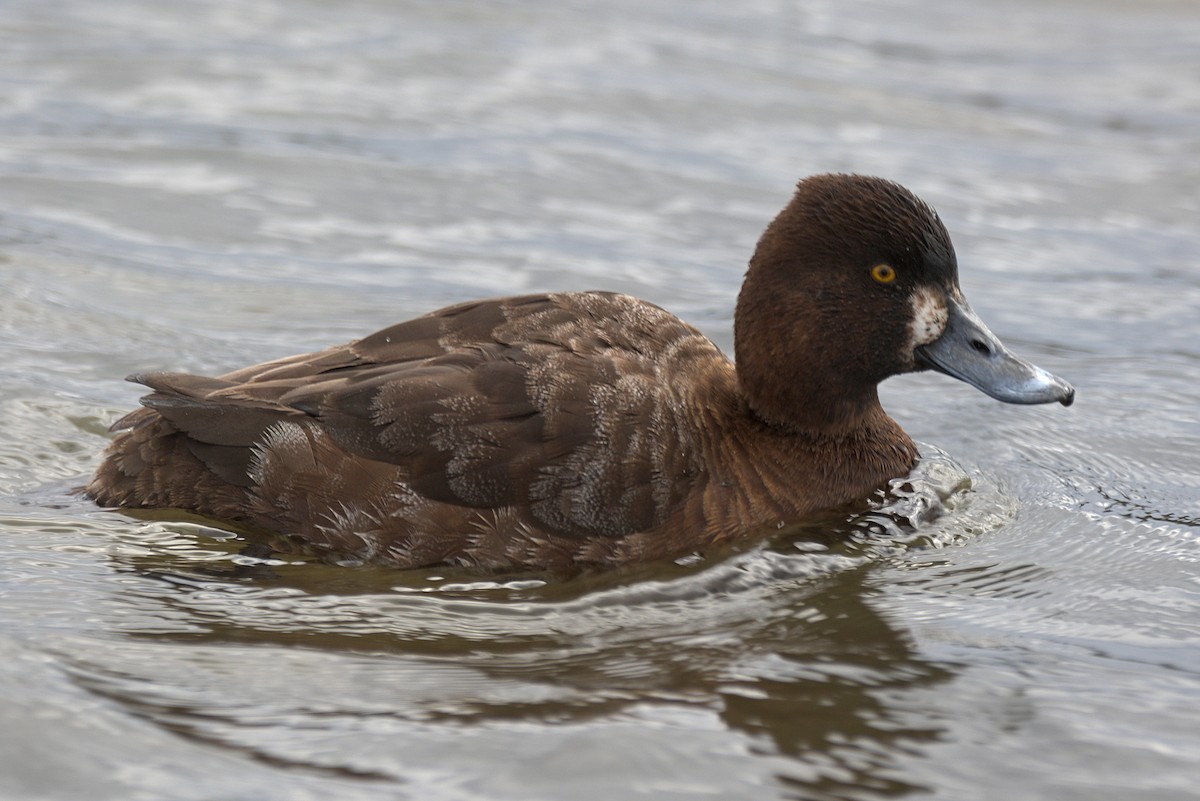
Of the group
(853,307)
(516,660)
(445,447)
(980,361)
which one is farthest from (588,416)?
(980,361)

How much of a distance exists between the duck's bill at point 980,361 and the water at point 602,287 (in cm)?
54

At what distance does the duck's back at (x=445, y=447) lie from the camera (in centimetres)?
521

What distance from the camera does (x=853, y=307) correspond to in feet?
18.6

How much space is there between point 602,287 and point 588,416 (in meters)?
3.43

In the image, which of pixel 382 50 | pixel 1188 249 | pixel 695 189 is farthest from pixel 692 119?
pixel 1188 249

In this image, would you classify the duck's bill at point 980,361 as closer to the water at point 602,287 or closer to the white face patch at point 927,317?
the white face patch at point 927,317

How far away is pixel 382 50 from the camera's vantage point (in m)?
12.9

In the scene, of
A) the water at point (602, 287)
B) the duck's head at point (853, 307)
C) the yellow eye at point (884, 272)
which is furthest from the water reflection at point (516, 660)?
the yellow eye at point (884, 272)

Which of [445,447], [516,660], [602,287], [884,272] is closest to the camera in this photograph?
[516,660]

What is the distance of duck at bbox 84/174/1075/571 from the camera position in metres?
5.22

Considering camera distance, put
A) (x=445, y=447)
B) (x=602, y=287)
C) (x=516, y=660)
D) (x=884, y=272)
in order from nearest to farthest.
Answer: (x=516, y=660), (x=445, y=447), (x=884, y=272), (x=602, y=287)

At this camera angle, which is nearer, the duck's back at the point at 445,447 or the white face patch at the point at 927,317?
the duck's back at the point at 445,447

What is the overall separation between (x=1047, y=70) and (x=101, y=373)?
906 cm

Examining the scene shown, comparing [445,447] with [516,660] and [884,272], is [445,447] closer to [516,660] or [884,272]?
[516,660]
